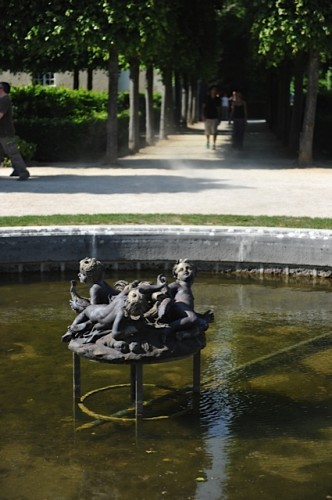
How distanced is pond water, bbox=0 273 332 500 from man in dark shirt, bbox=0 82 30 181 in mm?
8207

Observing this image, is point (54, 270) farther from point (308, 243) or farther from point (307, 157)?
point (307, 157)

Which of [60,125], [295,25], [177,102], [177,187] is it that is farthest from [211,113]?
[177,102]

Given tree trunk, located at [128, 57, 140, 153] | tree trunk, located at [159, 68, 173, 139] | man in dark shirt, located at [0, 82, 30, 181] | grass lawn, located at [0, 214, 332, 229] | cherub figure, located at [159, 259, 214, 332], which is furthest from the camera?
tree trunk, located at [159, 68, 173, 139]

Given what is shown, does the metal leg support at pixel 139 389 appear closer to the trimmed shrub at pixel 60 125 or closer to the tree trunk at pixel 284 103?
the trimmed shrub at pixel 60 125

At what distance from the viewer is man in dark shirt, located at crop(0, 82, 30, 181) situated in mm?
16234

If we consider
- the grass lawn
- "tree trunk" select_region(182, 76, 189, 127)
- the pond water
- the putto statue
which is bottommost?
"tree trunk" select_region(182, 76, 189, 127)

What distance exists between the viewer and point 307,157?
808 inches

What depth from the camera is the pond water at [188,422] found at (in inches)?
194

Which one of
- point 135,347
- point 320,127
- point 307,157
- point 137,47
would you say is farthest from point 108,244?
point 320,127

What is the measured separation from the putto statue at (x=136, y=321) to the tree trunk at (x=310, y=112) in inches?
566

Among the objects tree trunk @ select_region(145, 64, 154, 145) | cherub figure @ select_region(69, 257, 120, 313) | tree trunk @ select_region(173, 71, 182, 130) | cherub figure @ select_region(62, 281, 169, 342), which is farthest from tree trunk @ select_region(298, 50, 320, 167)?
tree trunk @ select_region(173, 71, 182, 130)

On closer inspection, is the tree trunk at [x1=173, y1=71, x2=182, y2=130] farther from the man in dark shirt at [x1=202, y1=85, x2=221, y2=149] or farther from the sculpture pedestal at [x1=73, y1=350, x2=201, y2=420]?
the sculpture pedestal at [x1=73, y1=350, x2=201, y2=420]

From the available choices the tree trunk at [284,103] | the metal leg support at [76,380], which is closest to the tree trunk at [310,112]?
the tree trunk at [284,103]

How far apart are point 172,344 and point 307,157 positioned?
15.2m
